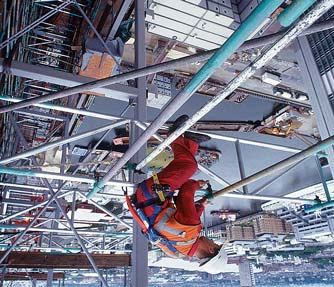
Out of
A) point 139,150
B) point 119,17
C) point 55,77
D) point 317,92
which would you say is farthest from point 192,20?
point 55,77

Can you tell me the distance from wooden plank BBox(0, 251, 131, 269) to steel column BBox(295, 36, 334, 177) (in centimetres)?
468

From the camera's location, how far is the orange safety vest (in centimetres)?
291

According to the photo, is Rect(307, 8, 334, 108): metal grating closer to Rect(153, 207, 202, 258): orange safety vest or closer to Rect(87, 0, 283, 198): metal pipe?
Rect(153, 207, 202, 258): orange safety vest

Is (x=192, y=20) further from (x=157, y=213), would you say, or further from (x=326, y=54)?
(x=157, y=213)

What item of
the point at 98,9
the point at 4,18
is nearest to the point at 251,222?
the point at 98,9

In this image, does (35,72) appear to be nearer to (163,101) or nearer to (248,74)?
(248,74)

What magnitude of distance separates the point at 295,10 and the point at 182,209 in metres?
1.97

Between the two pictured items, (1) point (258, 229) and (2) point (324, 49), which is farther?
(1) point (258, 229)

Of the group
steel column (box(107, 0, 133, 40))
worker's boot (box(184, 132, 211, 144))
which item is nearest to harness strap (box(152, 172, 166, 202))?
worker's boot (box(184, 132, 211, 144))

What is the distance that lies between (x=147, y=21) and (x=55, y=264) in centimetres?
495

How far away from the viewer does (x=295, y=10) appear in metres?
1.48

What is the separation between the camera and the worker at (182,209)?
2936mm

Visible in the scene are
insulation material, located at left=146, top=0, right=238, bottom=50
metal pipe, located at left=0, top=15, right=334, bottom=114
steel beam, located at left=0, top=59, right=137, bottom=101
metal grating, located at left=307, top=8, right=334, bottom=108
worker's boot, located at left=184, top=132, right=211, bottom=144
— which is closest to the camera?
metal pipe, located at left=0, top=15, right=334, bottom=114

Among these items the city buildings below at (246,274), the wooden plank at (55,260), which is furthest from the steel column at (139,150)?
the city buildings below at (246,274)
